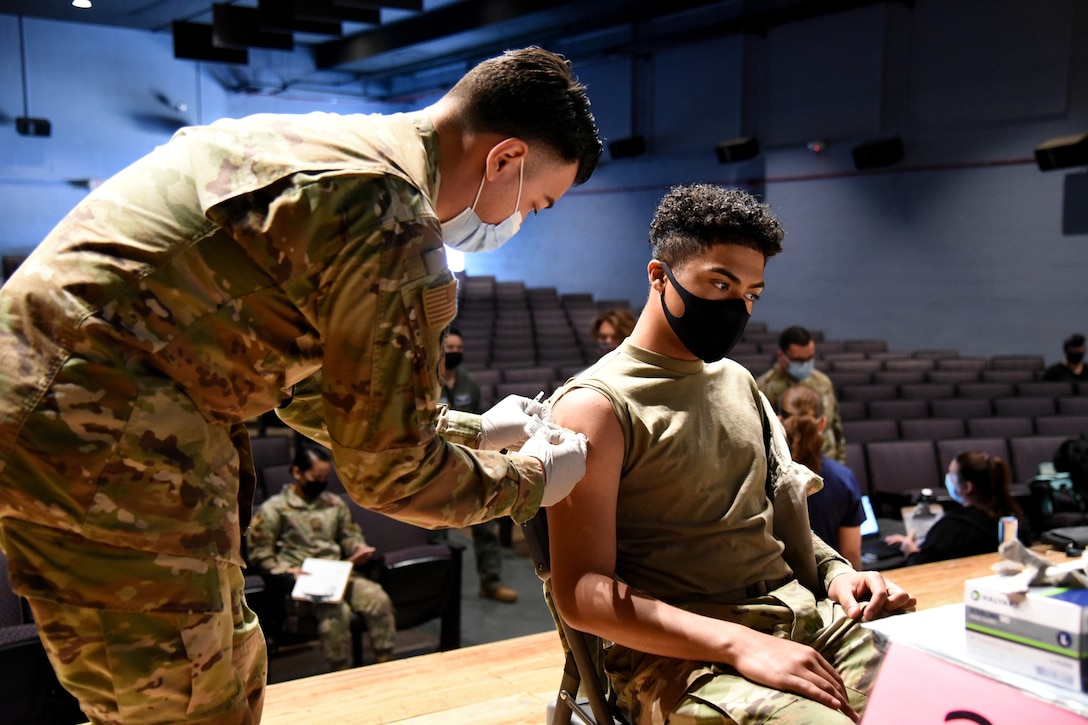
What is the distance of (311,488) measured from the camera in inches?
148

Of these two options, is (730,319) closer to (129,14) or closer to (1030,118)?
(1030,118)

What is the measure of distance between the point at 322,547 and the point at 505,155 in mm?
2810

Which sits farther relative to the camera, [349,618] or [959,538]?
[959,538]

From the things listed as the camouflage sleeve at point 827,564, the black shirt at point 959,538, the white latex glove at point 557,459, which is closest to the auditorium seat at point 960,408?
the black shirt at point 959,538

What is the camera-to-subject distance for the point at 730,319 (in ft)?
5.24

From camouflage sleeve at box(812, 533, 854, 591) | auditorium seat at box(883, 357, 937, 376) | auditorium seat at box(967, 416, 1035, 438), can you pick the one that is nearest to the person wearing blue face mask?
auditorium seat at box(967, 416, 1035, 438)

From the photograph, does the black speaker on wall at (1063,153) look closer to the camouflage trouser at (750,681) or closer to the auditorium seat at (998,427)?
the auditorium seat at (998,427)

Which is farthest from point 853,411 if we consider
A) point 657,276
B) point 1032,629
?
point 1032,629

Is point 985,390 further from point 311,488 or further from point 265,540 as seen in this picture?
point 265,540

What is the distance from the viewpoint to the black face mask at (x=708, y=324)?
62.9 inches

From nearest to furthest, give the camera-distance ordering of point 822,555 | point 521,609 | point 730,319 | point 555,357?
point 730,319
point 822,555
point 521,609
point 555,357

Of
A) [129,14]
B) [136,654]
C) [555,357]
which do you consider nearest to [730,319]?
[136,654]

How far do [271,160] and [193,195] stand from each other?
99 millimetres

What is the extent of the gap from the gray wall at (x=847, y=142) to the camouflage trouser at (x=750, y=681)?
990cm
